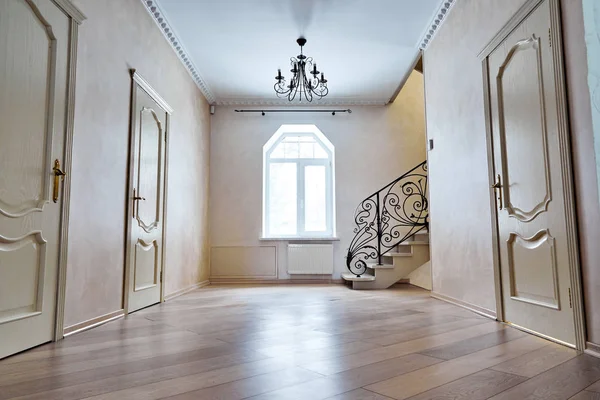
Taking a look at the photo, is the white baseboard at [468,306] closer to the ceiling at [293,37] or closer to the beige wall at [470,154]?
the beige wall at [470,154]

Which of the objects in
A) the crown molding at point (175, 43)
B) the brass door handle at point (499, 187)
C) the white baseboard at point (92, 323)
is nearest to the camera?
the white baseboard at point (92, 323)

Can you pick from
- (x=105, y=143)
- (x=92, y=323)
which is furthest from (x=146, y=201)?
(x=92, y=323)

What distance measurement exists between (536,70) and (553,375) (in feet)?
5.77

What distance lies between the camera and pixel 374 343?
2.35m

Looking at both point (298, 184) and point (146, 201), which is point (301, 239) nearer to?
point (298, 184)

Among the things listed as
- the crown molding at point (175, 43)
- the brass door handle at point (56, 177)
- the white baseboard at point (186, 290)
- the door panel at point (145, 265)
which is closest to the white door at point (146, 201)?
the door panel at point (145, 265)

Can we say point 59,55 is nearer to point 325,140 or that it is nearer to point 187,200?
point 187,200

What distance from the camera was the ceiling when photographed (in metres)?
4.11

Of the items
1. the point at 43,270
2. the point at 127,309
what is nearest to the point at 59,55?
the point at 43,270

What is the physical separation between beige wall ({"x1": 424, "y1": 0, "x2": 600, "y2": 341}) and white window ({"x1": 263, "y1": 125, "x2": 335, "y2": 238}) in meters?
2.32

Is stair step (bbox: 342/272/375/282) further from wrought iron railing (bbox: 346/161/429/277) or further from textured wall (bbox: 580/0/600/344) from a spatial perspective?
textured wall (bbox: 580/0/600/344)

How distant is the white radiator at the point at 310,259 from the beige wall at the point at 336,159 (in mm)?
160

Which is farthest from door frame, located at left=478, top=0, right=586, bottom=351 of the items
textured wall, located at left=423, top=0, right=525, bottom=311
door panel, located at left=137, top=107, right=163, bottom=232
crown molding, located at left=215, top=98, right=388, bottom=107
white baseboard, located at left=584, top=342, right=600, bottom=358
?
crown molding, located at left=215, top=98, right=388, bottom=107

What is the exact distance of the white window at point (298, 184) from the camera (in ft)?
21.8
